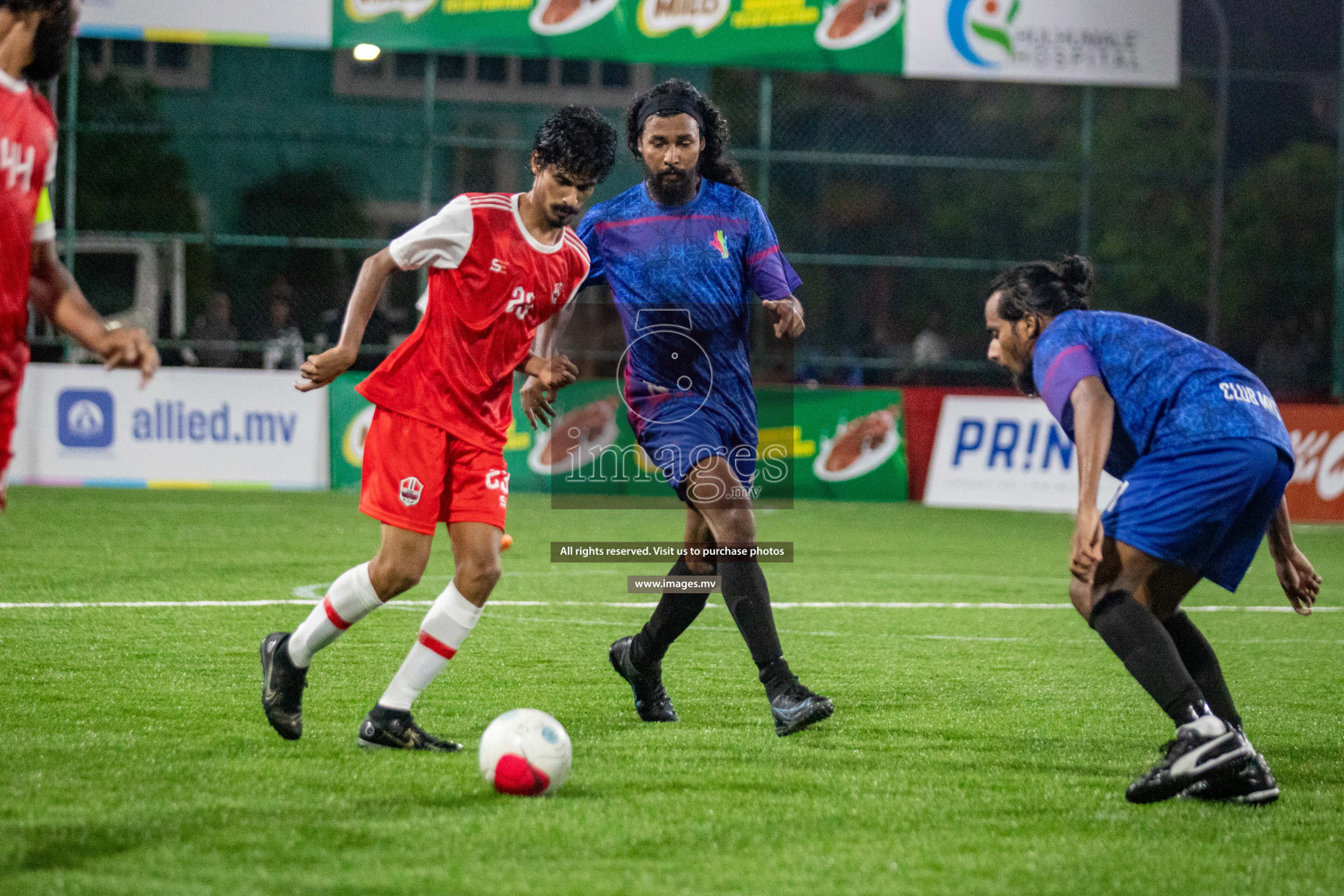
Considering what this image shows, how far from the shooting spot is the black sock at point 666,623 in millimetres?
5582

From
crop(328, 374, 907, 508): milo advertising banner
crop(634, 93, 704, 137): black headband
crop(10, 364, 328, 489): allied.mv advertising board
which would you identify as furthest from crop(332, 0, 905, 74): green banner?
crop(634, 93, 704, 137): black headband

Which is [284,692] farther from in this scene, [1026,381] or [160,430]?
[160,430]

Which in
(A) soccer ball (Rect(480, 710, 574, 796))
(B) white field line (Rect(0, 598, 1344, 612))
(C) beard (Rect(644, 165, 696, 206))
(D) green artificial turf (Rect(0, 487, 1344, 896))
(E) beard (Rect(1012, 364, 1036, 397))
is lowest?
(B) white field line (Rect(0, 598, 1344, 612))

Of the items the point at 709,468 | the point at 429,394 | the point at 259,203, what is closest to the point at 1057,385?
the point at 709,468

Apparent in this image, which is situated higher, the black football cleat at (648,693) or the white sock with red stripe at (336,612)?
the white sock with red stripe at (336,612)

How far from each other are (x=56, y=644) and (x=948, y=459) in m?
11.3

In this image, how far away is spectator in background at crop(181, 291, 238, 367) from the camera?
56.5ft

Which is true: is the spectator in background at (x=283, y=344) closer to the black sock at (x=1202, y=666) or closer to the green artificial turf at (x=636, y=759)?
the green artificial turf at (x=636, y=759)

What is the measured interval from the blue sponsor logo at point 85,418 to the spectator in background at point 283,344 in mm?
2267

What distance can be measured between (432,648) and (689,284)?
1.68m

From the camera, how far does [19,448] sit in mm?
14773

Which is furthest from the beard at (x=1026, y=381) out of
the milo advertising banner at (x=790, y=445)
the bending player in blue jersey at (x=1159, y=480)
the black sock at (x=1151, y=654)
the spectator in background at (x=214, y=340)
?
the spectator in background at (x=214, y=340)

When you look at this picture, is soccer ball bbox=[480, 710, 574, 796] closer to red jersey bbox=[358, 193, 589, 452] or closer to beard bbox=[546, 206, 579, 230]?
red jersey bbox=[358, 193, 589, 452]

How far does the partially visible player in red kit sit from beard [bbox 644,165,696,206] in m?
0.64
